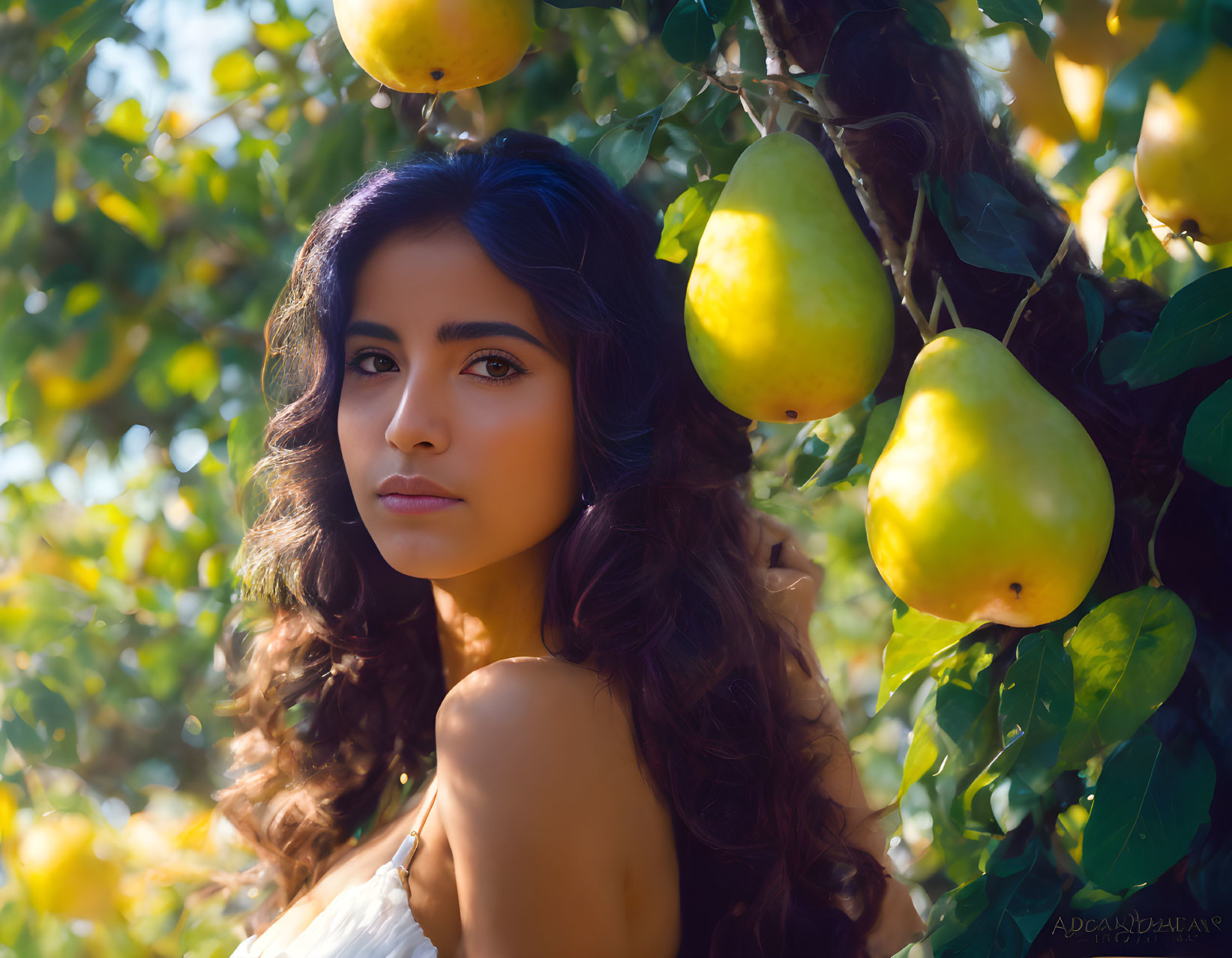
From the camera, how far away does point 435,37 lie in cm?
65

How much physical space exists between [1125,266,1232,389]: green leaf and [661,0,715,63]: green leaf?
1.10 ft

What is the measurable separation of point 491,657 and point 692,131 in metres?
0.53

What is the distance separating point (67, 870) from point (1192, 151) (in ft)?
5.67

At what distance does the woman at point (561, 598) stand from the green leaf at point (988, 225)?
1.18 feet

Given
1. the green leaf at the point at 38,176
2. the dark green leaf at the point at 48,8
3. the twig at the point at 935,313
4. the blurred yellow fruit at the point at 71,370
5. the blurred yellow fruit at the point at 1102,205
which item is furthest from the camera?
the blurred yellow fruit at the point at 71,370

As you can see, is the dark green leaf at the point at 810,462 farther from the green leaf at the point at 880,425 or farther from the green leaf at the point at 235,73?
the green leaf at the point at 235,73

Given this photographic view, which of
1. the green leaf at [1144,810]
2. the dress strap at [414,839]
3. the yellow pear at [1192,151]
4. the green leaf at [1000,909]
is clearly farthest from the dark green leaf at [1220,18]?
the dress strap at [414,839]

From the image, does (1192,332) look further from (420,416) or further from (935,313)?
(420,416)

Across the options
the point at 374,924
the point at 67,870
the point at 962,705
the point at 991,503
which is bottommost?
the point at 67,870

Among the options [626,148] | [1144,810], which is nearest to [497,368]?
[626,148]

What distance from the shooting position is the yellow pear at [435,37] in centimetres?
64

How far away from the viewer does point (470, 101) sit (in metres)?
1.20

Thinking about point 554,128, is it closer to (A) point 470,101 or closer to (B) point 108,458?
(A) point 470,101

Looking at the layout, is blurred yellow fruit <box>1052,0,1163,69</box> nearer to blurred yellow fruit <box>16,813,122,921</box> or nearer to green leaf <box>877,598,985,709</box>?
green leaf <box>877,598,985,709</box>
